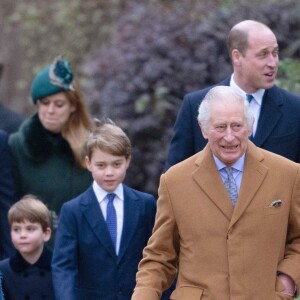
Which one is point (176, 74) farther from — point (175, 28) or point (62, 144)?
point (62, 144)

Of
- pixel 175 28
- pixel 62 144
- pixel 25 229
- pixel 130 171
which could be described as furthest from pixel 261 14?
pixel 25 229

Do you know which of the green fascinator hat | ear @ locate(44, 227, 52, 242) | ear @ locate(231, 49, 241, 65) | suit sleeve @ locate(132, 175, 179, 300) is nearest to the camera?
suit sleeve @ locate(132, 175, 179, 300)

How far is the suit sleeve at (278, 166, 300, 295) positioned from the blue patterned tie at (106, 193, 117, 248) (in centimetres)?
129

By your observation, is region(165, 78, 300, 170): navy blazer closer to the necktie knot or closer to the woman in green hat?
the necktie knot

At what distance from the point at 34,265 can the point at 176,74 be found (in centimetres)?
435

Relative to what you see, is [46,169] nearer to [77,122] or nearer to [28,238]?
[77,122]

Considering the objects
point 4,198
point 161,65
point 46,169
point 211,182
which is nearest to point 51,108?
point 46,169

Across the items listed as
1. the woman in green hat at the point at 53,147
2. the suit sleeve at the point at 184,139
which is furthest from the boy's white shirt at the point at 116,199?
the woman in green hat at the point at 53,147

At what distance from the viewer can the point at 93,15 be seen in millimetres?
16766

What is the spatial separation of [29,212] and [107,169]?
0.64 meters

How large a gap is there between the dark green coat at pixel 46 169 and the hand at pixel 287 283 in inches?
94.7

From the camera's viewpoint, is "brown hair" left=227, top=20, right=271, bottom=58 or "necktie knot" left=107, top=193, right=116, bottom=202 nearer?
"necktie knot" left=107, top=193, right=116, bottom=202

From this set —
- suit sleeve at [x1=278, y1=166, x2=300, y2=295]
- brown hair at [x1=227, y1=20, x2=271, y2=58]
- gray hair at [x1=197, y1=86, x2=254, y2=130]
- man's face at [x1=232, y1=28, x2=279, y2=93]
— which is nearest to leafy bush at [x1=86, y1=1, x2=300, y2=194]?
brown hair at [x1=227, y1=20, x2=271, y2=58]

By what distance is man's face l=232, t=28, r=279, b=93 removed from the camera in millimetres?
7141
